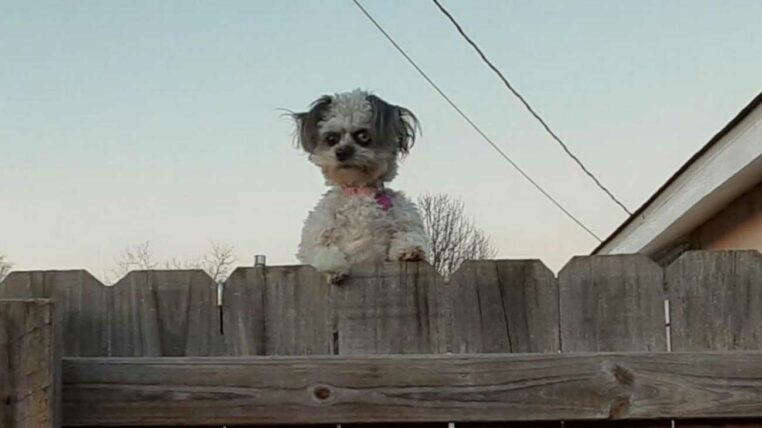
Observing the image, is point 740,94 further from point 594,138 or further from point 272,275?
point 272,275

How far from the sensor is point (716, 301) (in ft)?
5.31

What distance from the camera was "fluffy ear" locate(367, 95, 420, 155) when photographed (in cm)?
253

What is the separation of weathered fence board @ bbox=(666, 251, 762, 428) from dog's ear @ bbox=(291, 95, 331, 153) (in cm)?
127

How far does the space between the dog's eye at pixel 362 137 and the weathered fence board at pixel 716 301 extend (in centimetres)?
108

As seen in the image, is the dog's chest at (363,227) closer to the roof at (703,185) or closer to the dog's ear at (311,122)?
the dog's ear at (311,122)

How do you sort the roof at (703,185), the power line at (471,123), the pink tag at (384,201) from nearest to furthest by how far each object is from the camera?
the pink tag at (384,201)
the roof at (703,185)
the power line at (471,123)

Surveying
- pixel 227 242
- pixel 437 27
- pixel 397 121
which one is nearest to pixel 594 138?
pixel 437 27

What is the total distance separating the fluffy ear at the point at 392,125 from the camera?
253 centimetres

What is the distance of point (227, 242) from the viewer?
988cm

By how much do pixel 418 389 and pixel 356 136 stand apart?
1.12m

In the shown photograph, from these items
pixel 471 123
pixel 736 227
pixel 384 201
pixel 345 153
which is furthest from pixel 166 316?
pixel 471 123

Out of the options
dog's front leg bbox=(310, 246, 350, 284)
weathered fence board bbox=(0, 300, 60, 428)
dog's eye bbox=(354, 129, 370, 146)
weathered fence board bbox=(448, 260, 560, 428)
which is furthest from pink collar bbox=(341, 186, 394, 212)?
weathered fence board bbox=(0, 300, 60, 428)

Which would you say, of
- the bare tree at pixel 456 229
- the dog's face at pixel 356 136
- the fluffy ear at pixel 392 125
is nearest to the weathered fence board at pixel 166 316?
the dog's face at pixel 356 136

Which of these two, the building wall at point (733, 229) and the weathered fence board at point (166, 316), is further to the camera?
the building wall at point (733, 229)
